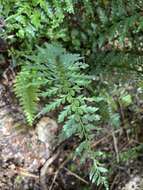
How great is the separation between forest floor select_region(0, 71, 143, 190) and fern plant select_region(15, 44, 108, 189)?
34 centimetres

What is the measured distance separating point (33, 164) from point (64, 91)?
2.07ft

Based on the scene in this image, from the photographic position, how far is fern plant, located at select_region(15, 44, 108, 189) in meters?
1.79

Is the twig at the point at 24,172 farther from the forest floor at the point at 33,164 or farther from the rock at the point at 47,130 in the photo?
the rock at the point at 47,130

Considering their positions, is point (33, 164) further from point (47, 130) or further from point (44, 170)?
point (47, 130)

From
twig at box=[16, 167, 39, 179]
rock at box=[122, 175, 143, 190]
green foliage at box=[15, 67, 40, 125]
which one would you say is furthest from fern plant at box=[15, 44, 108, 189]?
twig at box=[16, 167, 39, 179]

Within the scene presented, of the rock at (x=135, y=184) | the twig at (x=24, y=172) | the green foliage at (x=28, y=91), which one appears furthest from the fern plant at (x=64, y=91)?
the twig at (x=24, y=172)

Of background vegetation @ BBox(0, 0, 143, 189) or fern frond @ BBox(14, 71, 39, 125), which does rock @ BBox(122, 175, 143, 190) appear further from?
fern frond @ BBox(14, 71, 39, 125)

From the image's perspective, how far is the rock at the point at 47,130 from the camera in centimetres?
232

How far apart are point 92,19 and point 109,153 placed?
80 cm

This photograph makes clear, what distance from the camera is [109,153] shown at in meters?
2.33

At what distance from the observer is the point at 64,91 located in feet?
6.11

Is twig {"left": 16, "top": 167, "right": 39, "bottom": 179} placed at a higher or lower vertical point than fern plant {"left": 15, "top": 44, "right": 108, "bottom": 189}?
lower

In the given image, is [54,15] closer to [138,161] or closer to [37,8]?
[37,8]

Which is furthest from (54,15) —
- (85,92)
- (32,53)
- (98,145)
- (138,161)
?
(138,161)
